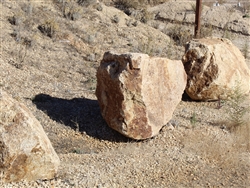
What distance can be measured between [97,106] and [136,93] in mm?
2054

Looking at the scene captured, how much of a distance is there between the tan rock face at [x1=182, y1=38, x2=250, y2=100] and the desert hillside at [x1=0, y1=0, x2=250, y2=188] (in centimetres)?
32

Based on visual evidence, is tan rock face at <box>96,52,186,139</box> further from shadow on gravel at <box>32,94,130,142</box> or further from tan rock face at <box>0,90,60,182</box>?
tan rock face at <box>0,90,60,182</box>

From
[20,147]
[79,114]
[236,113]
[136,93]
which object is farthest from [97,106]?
[20,147]

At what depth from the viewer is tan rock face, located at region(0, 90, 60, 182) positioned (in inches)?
211

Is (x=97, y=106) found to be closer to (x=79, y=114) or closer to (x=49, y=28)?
(x=79, y=114)

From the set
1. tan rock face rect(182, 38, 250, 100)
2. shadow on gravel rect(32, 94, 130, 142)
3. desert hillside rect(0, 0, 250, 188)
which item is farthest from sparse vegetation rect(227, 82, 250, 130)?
shadow on gravel rect(32, 94, 130, 142)

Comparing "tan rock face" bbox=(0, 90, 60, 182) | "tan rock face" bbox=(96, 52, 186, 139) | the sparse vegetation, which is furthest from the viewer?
the sparse vegetation

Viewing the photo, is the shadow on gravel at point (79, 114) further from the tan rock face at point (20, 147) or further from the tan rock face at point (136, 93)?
the tan rock face at point (20, 147)

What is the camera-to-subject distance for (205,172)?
678 centimetres

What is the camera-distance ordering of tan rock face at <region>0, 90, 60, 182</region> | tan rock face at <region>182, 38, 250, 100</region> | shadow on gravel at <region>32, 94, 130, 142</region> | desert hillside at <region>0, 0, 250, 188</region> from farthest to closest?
tan rock face at <region>182, 38, 250, 100</region> → shadow on gravel at <region>32, 94, 130, 142</region> → desert hillside at <region>0, 0, 250, 188</region> → tan rock face at <region>0, 90, 60, 182</region>

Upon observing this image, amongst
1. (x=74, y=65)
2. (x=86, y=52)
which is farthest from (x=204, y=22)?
(x=74, y=65)

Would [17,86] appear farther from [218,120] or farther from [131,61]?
[218,120]

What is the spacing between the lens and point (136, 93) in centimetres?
757

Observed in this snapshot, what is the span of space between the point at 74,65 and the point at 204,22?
329 inches
